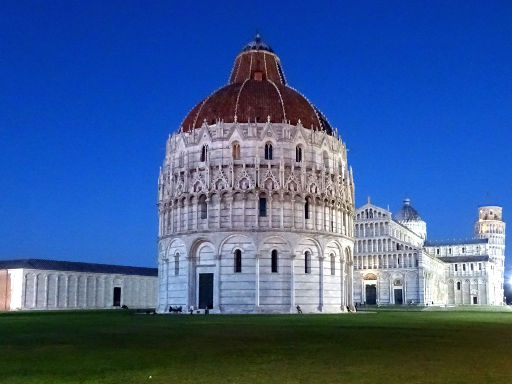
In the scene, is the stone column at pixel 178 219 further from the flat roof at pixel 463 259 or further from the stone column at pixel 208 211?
the flat roof at pixel 463 259

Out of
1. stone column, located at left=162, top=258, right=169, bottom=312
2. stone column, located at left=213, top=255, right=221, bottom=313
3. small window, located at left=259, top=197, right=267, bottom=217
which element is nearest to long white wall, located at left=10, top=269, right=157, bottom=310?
stone column, located at left=162, top=258, right=169, bottom=312

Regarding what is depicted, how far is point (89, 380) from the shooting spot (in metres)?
15.5

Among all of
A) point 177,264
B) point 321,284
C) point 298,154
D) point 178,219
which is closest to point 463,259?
point 321,284

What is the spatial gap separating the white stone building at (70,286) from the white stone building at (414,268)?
44.8 m

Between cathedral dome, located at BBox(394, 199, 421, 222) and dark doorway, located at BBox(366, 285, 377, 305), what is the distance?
51.1 metres

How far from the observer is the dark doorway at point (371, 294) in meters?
135

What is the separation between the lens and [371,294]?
136250 millimetres

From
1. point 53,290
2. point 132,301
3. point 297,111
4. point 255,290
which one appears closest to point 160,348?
point 255,290

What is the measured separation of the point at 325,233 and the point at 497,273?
12505cm

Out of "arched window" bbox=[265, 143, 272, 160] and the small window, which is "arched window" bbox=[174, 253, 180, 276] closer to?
the small window

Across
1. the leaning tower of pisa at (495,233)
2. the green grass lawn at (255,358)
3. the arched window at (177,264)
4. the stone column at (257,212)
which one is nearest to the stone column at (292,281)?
the stone column at (257,212)

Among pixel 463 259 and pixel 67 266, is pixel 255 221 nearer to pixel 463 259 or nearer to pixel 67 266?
pixel 67 266

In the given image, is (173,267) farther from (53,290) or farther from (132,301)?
(132,301)

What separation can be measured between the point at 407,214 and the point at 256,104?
123072mm
